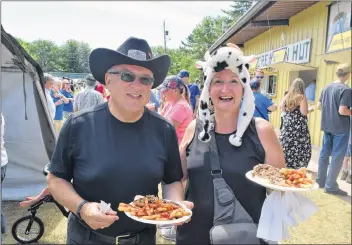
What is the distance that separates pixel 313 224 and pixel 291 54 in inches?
251

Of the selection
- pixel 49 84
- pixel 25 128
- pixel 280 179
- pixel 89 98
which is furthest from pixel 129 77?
pixel 49 84

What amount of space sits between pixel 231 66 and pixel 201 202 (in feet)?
2.74

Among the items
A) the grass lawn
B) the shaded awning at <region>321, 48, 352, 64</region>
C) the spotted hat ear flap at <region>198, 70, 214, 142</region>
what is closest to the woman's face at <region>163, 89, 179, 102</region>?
the grass lawn

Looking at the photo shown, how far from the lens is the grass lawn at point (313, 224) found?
3.65m

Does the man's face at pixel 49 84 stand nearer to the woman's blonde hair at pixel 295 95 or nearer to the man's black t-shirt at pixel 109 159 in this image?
the woman's blonde hair at pixel 295 95

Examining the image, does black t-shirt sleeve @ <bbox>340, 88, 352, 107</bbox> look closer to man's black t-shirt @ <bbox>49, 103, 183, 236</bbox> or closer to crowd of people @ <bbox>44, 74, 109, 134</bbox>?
crowd of people @ <bbox>44, 74, 109, 134</bbox>

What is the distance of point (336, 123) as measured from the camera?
16.1 ft

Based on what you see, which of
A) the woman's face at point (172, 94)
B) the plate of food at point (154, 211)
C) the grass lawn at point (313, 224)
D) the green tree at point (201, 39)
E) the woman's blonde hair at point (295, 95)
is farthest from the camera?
the woman's blonde hair at point (295, 95)

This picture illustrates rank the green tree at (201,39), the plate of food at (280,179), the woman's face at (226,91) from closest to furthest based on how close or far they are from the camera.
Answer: the plate of food at (280,179) < the woman's face at (226,91) < the green tree at (201,39)

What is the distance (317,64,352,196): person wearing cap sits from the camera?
4844 mm

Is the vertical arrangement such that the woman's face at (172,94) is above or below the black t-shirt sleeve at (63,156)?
above

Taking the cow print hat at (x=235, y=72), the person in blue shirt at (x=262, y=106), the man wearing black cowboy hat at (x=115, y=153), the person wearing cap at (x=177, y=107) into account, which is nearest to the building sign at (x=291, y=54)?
the person in blue shirt at (x=262, y=106)

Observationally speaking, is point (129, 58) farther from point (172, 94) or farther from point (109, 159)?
point (172, 94)

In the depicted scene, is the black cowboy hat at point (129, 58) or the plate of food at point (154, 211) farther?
the black cowboy hat at point (129, 58)
